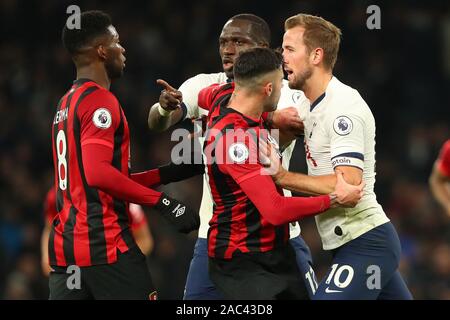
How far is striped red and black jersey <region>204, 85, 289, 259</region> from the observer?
457 centimetres

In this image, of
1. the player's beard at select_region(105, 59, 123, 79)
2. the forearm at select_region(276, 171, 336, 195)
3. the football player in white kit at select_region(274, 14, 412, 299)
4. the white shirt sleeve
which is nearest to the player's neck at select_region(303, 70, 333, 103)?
the football player in white kit at select_region(274, 14, 412, 299)

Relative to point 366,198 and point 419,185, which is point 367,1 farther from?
point 366,198

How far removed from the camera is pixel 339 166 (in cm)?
474

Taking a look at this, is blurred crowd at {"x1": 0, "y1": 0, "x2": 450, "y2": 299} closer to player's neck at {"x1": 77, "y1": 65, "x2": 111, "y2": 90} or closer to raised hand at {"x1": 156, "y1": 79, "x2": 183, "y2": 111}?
raised hand at {"x1": 156, "y1": 79, "x2": 183, "y2": 111}

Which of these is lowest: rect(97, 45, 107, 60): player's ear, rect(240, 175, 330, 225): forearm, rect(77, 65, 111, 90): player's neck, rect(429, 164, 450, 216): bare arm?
rect(429, 164, 450, 216): bare arm

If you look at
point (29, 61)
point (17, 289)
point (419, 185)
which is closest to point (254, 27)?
point (17, 289)

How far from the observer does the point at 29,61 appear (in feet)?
37.2

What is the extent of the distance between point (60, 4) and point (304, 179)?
765cm

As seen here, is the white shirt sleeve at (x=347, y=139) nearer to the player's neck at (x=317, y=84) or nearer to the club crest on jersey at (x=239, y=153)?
the player's neck at (x=317, y=84)

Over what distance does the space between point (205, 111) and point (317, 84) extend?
89 cm

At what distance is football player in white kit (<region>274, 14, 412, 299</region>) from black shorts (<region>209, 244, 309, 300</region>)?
21cm

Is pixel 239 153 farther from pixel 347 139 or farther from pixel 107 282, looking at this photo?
pixel 107 282

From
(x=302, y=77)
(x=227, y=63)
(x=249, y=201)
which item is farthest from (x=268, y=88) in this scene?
(x=227, y=63)

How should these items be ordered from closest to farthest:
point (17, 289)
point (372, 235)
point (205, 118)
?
point (372, 235)
point (205, 118)
point (17, 289)
